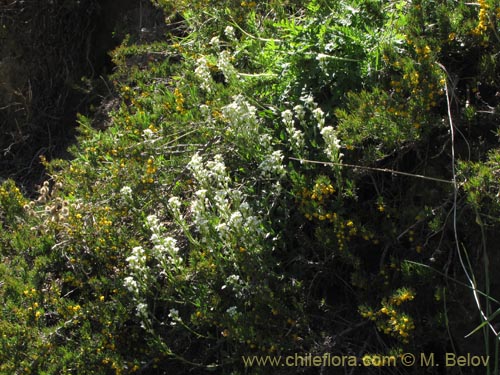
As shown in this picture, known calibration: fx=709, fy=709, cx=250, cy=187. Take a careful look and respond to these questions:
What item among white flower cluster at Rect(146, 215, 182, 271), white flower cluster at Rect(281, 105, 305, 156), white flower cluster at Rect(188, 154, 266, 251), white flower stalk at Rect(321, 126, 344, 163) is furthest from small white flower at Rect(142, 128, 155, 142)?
white flower stalk at Rect(321, 126, 344, 163)

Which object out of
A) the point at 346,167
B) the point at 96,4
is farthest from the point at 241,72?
the point at 96,4

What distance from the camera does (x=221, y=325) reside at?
3531 millimetres

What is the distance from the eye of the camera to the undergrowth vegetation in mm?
3342

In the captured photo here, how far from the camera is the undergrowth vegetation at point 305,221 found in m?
3.34

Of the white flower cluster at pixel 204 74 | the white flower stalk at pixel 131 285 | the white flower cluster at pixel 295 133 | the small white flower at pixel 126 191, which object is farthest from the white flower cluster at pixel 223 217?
the white flower cluster at pixel 204 74

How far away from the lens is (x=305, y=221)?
3.76 meters

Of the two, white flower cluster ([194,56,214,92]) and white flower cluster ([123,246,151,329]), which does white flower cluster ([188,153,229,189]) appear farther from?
white flower cluster ([194,56,214,92])

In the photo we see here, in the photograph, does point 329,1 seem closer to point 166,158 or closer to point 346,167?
point 346,167

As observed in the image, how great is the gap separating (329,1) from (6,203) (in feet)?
8.71

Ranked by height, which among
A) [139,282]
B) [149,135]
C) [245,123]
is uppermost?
[245,123]

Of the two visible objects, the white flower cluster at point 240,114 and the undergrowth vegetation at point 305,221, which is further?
the white flower cluster at point 240,114

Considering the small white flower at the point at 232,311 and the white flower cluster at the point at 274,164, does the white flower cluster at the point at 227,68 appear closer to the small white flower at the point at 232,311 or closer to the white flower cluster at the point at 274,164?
the white flower cluster at the point at 274,164

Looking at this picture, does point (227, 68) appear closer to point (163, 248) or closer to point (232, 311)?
point (163, 248)

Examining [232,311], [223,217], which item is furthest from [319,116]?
[232,311]
